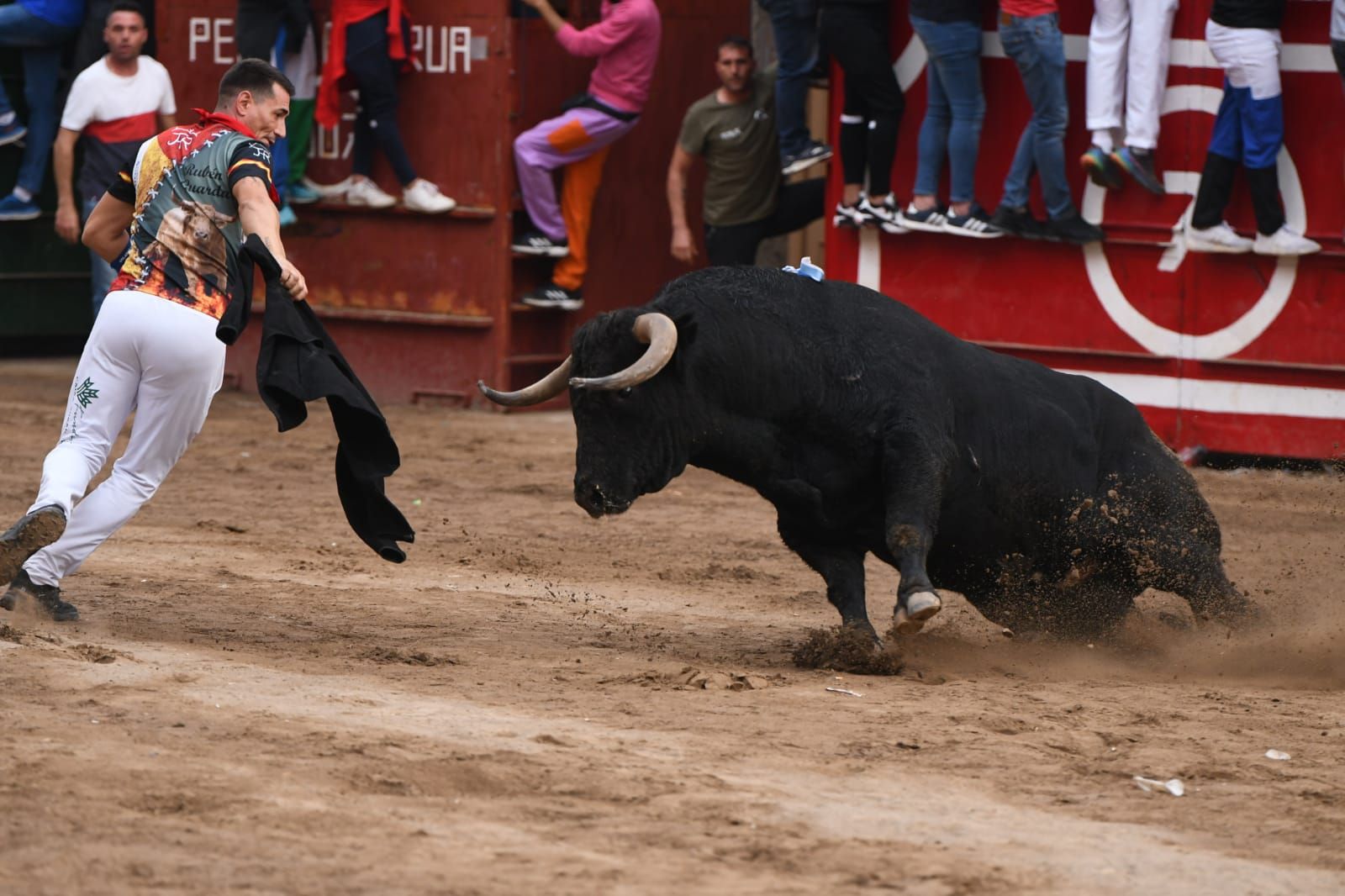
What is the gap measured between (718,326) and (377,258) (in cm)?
712

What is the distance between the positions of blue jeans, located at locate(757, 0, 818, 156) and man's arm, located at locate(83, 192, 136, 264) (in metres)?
5.72

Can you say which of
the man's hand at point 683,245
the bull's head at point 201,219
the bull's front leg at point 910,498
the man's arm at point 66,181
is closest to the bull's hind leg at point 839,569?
the bull's front leg at point 910,498

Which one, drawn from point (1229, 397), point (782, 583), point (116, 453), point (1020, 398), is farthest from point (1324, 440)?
A: point (116, 453)

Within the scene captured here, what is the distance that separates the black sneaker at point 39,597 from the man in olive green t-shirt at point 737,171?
641 cm

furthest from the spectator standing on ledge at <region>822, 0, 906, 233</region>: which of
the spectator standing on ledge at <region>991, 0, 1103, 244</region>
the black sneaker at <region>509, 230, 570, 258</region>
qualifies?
the black sneaker at <region>509, 230, 570, 258</region>

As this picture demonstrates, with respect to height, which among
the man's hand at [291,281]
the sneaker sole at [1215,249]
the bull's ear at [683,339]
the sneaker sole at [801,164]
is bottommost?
the sneaker sole at [1215,249]

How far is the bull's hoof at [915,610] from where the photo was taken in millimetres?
6406

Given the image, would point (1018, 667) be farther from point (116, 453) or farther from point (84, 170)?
point (84, 170)

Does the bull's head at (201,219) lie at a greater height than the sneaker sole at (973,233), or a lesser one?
greater

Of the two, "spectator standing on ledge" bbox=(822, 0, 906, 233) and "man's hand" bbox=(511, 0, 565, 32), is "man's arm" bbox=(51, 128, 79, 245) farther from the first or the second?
"spectator standing on ledge" bbox=(822, 0, 906, 233)

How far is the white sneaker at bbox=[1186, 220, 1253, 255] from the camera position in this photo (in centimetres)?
1136

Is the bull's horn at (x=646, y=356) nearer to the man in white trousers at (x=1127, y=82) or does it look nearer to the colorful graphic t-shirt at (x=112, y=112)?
the man in white trousers at (x=1127, y=82)

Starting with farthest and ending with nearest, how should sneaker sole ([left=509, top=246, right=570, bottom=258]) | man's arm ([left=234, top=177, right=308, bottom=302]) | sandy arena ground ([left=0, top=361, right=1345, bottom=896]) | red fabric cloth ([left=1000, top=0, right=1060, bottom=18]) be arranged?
1. sneaker sole ([left=509, top=246, right=570, bottom=258])
2. red fabric cloth ([left=1000, top=0, right=1060, bottom=18])
3. man's arm ([left=234, top=177, right=308, bottom=302])
4. sandy arena ground ([left=0, top=361, right=1345, bottom=896])

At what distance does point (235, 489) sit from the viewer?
10.8 meters
